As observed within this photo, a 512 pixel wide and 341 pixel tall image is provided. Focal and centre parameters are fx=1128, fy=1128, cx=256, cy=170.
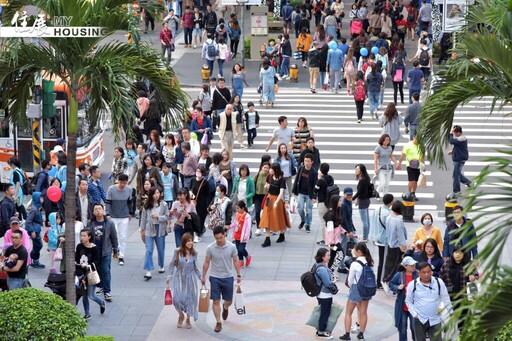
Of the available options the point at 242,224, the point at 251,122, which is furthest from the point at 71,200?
the point at 251,122

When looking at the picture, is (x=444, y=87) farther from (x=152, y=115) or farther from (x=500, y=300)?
(x=152, y=115)

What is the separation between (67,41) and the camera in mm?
14242

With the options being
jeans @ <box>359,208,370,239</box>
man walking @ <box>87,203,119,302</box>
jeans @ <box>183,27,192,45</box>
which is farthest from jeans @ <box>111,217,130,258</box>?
jeans @ <box>183,27,192,45</box>

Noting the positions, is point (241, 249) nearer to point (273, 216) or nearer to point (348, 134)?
point (273, 216)

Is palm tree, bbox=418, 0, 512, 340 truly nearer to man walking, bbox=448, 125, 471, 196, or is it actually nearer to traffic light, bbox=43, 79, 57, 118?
traffic light, bbox=43, 79, 57, 118

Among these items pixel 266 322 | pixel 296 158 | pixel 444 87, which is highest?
pixel 444 87

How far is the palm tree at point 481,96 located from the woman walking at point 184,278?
177 inches

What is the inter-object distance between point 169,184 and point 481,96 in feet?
34.5

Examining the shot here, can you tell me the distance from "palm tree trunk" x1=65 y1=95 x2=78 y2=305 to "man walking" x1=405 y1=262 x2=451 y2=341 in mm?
4489

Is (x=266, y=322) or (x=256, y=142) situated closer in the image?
(x=266, y=322)

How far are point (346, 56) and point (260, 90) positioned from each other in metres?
3.26

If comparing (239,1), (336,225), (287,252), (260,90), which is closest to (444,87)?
(336,225)

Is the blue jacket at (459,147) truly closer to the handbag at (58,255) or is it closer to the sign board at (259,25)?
the handbag at (58,255)

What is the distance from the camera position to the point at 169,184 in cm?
2142
